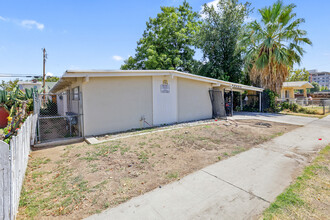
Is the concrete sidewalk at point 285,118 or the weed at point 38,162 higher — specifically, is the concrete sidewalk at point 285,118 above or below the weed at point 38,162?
above

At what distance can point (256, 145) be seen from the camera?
5742 millimetres

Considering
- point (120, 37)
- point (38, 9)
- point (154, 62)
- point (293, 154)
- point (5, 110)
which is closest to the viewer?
point (293, 154)

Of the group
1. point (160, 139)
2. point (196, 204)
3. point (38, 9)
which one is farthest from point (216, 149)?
point (38, 9)

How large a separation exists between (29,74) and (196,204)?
37.1 m

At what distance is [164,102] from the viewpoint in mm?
9062

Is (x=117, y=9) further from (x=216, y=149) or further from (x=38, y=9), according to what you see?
(x=216, y=149)

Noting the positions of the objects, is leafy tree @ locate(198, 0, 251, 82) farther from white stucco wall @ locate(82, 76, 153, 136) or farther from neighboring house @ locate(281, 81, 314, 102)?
white stucco wall @ locate(82, 76, 153, 136)

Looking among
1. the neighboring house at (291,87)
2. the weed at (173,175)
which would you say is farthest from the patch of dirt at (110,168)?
the neighboring house at (291,87)

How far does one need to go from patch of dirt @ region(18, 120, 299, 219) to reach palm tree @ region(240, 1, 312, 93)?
1095 centimetres

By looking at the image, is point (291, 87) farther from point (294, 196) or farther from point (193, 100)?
point (294, 196)

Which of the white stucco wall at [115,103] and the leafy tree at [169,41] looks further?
the leafy tree at [169,41]

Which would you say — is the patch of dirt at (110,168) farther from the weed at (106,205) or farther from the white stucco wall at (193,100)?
the white stucco wall at (193,100)

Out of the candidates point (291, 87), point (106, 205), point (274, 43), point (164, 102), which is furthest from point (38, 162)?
point (291, 87)

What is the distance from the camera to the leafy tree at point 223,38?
704 inches
